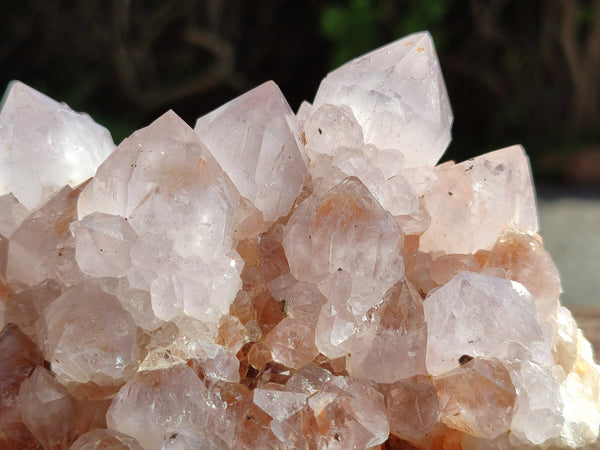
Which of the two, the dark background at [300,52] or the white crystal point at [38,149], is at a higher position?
the white crystal point at [38,149]

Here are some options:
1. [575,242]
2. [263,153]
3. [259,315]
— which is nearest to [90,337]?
[259,315]

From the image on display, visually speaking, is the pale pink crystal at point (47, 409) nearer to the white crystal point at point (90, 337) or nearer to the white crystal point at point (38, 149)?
the white crystal point at point (90, 337)

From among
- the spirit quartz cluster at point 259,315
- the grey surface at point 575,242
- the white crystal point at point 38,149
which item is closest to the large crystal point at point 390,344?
the spirit quartz cluster at point 259,315

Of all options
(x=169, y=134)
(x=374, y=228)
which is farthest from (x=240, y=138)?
(x=374, y=228)

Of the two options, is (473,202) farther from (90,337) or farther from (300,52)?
(300,52)

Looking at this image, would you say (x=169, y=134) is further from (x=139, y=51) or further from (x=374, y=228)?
(x=139, y=51)

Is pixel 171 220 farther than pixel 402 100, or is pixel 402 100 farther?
pixel 402 100
